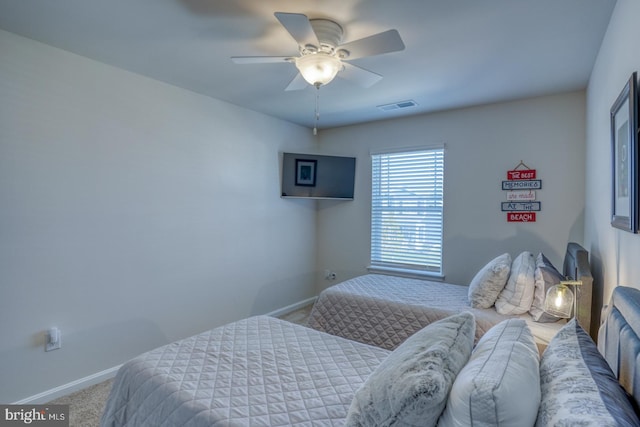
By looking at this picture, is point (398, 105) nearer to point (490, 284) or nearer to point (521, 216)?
point (521, 216)

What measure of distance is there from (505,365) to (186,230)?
2890mm

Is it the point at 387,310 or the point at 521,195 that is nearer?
the point at 387,310

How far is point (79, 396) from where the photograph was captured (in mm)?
2396

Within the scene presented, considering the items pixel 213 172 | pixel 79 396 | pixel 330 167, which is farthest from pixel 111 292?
pixel 330 167

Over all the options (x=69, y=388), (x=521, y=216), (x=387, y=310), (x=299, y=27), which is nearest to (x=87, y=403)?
(x=69, y=388)

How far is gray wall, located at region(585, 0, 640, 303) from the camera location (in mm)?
1463

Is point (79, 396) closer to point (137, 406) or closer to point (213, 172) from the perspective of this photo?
point (137, 406)

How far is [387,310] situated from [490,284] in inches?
31.6

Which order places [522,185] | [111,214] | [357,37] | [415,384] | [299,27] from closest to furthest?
[415,384] < [299,27] < [357,37] < [111,214] < [522,185]

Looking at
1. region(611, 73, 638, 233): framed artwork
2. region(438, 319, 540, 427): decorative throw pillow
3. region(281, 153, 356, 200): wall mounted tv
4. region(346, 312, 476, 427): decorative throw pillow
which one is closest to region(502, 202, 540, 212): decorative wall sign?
region(611, 73, 638, 233): framed artwork

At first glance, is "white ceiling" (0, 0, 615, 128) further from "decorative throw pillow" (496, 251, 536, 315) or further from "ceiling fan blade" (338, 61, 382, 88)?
"decorative throw pillow" (496, 251, 536, 315)

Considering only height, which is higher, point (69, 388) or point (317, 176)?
point (317, 176)

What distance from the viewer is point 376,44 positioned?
72.4 inches

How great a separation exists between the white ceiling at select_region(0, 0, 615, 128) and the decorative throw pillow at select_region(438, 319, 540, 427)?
1759 mm
